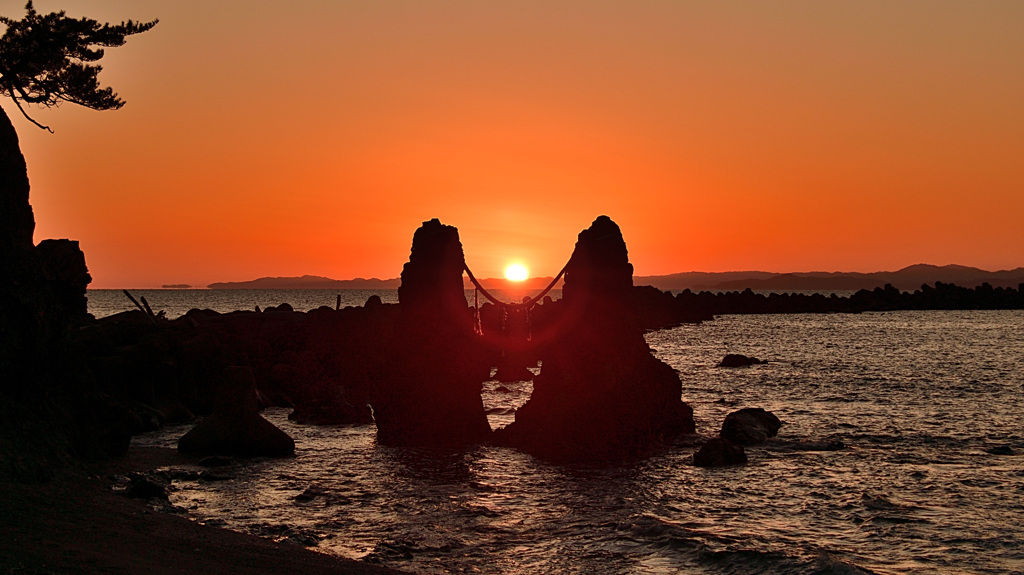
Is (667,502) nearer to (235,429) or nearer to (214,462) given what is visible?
(214,462)

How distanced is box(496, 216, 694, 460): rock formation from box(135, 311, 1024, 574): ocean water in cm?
93

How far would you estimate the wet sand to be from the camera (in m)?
8.05

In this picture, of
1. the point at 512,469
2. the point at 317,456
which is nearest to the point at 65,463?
the point at 317,456

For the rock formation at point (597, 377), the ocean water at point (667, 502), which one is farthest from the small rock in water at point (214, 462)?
the rock formation at point (597, 377)

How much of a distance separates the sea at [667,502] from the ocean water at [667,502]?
0.14 feet

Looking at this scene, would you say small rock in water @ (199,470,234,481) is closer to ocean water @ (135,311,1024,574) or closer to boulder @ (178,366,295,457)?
ocean water @ (135,311,1024,574)

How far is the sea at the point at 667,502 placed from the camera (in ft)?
37.2

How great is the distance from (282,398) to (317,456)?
35.6ft

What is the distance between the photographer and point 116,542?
9.20 metres

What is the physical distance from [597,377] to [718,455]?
3.49 metres

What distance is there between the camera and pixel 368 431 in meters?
22.7

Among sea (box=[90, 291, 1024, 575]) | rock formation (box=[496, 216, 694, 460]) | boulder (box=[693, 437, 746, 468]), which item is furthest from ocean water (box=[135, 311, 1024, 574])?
rock formation (box=[496, 216, 694, 460])

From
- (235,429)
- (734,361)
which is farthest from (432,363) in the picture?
(734,361)

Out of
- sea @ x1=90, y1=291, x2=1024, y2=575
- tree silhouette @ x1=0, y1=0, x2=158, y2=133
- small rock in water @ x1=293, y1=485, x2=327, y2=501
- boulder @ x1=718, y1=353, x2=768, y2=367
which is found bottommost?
sea @ x1=90, y1=291, x2=1024, y2=575
